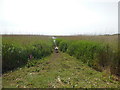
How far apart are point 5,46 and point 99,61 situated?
423 centimetres

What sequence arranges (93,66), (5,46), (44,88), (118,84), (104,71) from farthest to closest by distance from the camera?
(93,66), (5,46), (104,71), (118,84), (44,88)

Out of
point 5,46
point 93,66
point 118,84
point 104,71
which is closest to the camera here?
point 118,84

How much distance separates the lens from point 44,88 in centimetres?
293

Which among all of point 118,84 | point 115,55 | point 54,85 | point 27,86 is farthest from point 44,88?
point 115,55

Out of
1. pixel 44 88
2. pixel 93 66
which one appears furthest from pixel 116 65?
pixel 44 88

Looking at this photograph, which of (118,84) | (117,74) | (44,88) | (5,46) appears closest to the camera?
(44,88)

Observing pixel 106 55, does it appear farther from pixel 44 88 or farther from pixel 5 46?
pixel 5 46

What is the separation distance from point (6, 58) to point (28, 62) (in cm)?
111

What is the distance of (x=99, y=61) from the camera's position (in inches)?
185

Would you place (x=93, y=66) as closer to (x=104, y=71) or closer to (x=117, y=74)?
(x=104, y=71)

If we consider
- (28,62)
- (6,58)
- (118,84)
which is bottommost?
(118,84)

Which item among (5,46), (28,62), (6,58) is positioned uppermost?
(5,46)

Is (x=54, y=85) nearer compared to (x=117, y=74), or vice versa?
(x=54, y=85)

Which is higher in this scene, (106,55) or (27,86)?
(106,55)
